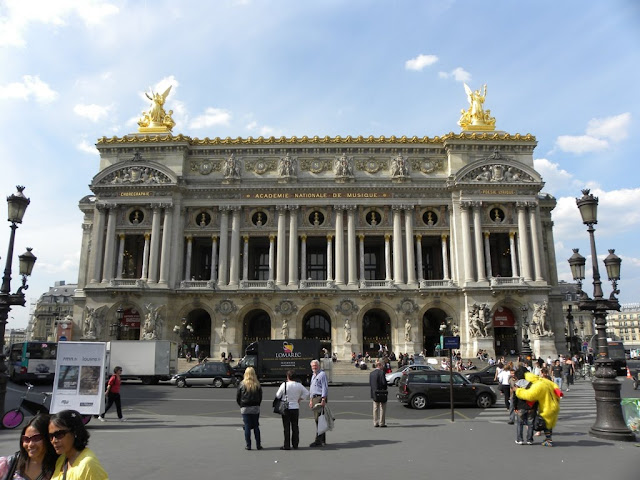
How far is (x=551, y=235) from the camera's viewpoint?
56875 mm

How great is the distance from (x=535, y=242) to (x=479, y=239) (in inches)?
216

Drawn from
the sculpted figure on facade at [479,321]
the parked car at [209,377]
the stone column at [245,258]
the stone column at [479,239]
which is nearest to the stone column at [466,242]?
the stone column at [479,239]

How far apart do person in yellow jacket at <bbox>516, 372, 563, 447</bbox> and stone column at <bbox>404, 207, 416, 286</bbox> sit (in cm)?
3683

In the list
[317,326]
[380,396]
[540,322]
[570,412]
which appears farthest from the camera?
[317,326]

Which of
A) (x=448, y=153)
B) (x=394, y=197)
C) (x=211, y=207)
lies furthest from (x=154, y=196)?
(x=448, y=153)

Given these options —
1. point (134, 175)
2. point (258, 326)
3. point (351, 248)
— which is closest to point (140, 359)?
point (258, 326)

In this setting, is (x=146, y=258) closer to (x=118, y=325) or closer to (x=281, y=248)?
(x=118, y=325)

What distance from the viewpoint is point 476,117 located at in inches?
2137

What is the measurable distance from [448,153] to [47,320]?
105 m

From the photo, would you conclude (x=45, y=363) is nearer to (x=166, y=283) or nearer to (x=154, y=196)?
(x=166, y=283)

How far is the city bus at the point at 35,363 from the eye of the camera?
3586cm

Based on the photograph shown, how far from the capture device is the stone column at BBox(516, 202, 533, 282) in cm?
4888

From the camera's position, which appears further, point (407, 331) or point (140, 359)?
point (407, 331)

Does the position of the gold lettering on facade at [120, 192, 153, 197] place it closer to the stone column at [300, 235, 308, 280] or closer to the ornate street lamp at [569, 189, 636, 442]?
the stone column at [300, 235, 308, 280]
